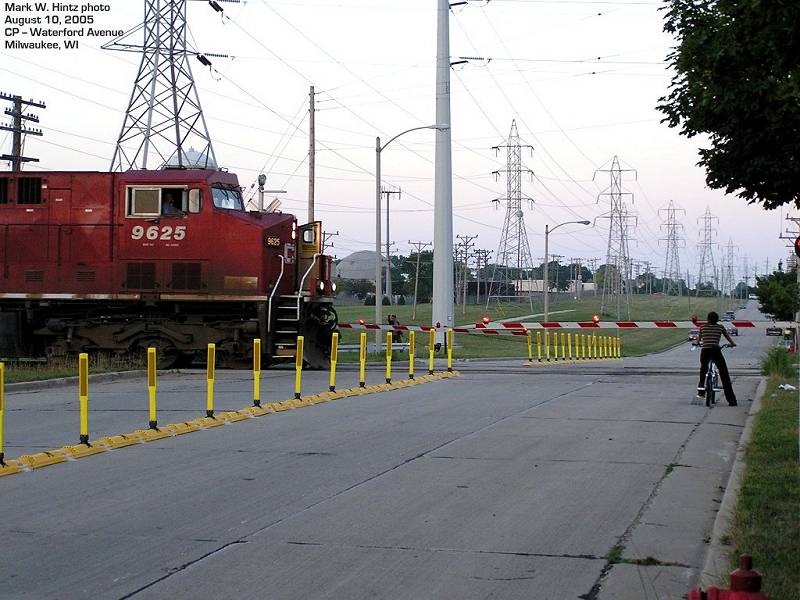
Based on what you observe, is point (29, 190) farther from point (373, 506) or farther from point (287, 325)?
point (373, 506)

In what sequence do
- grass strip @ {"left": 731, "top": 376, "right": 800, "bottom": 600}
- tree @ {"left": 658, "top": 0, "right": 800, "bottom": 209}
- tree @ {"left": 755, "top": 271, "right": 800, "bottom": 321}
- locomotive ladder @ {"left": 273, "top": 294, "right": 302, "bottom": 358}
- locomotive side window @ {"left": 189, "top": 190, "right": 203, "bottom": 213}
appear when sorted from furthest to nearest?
tree @ {"left": 755, "top": 271, "right": 800, "bottom": 321}, locomotive ladder @ {"left": 273, "top": 294, "right": 302, "bottom": 358}, locomotive side window @ {"left": 189, "top": 190, "right": 203, "bottom": 213}, tree @ {"left": 658, "top": 0, "right": 800, "bottom": 209}, grass strip @ {"left": 731, "top": 376, "right": 800, "bottom": 600}

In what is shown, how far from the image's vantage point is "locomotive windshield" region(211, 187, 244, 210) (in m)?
24.7

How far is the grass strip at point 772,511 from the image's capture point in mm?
6102

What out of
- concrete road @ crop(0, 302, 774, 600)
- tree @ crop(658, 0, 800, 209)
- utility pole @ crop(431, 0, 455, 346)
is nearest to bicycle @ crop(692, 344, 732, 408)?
concrete road @ crop(0, 302, 774, 600)

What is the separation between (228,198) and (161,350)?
408 centimetres

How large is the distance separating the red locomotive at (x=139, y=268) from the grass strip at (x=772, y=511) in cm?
1435

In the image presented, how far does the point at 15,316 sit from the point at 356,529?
19.3m

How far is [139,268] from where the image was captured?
80.7ft

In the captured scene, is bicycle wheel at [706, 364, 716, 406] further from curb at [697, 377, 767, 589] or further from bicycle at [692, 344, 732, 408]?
curb at [697, 377, 767, 589]

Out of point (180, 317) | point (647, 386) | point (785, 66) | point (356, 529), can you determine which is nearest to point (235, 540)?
point (356, 529)

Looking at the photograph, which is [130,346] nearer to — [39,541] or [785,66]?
[39,541]

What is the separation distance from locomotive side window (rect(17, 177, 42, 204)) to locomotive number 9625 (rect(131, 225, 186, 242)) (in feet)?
8.53

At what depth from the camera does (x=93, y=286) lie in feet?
81.1

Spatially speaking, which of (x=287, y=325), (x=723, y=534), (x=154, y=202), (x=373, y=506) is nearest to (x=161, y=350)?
(x=287, y=325)
